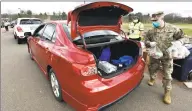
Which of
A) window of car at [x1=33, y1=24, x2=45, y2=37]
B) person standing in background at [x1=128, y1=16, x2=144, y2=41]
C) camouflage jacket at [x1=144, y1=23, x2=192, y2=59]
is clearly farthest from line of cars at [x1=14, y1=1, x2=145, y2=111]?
person standing in background at [x1=128, y1=16, x2=144, y2=41]

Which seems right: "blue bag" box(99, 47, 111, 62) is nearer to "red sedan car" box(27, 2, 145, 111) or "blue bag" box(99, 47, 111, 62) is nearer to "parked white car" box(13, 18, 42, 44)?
"red sedan car" box(27, 2, 145, 111)

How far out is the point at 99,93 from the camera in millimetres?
2318

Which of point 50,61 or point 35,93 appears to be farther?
point 35,93

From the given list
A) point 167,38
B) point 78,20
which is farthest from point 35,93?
point 167,38

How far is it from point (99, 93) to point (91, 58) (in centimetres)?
50

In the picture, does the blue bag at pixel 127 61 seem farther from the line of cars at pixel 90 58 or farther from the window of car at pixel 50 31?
the window of car at pixel 50 31

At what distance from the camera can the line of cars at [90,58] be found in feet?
7.69

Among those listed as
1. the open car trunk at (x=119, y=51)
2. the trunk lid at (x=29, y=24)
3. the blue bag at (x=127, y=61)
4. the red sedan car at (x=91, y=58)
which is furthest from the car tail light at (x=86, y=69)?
the trunk lid at (x=29, y=24)

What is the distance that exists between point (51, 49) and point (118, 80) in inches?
56.0

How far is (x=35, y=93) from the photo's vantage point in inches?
142

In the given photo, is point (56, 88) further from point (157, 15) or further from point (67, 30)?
point (157, 15)

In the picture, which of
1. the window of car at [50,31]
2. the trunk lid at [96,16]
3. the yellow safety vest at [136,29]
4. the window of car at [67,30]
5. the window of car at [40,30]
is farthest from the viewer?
the yellow safety vest at [136,29]

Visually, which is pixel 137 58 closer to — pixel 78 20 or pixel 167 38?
pixel 167 38

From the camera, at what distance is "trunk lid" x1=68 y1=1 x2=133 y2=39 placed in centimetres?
266
